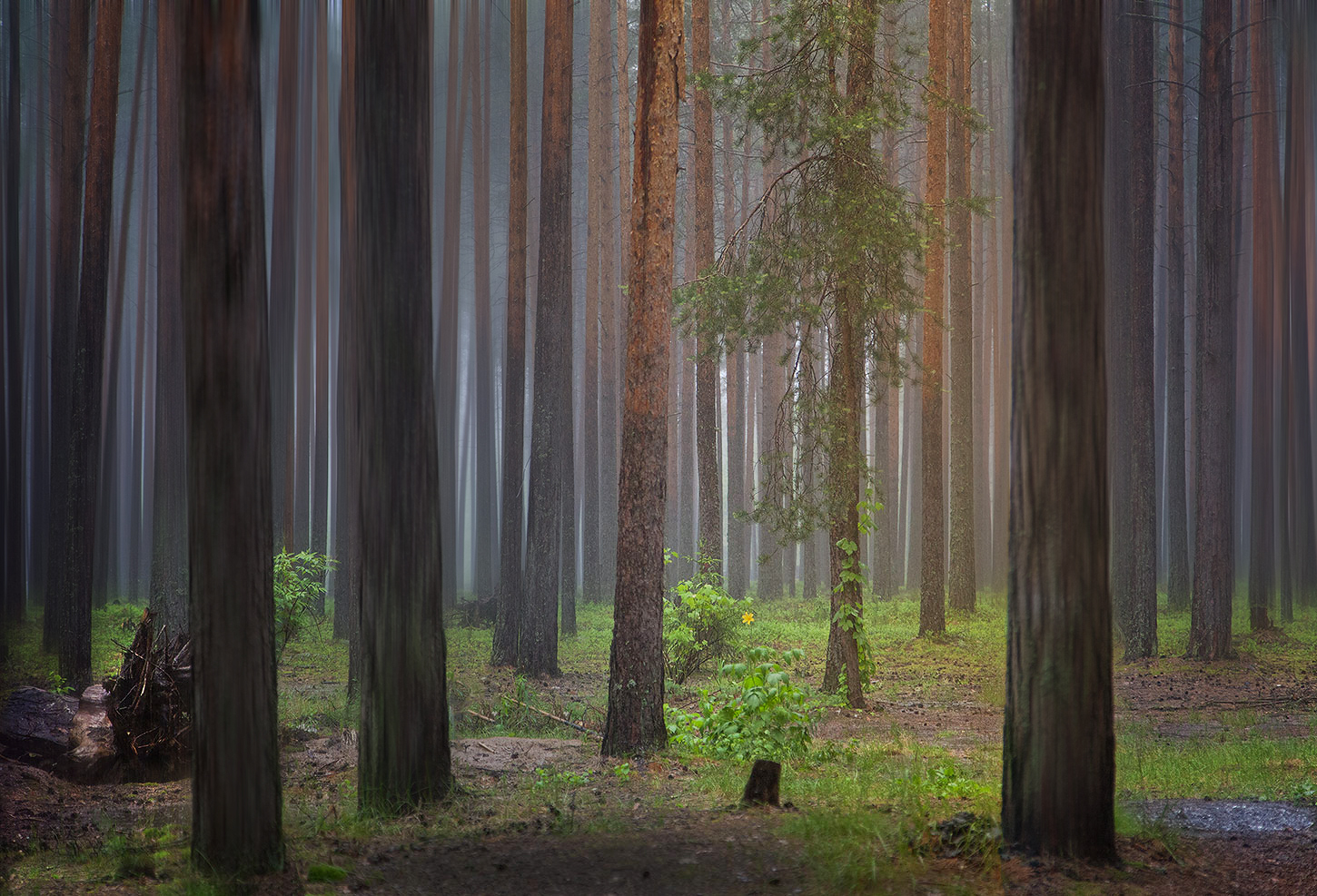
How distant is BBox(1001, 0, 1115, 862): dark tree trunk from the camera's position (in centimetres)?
502

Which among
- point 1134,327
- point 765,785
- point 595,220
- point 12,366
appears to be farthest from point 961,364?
point 12,366

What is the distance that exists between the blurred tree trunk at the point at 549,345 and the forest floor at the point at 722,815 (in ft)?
6.41

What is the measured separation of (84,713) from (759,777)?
6.90 meters

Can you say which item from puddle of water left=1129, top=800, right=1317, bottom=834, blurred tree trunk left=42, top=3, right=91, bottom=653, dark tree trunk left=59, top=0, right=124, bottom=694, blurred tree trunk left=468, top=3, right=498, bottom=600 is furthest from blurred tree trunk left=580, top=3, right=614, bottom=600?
puddle of water left=1129, top=800, right=1317, bottom=834

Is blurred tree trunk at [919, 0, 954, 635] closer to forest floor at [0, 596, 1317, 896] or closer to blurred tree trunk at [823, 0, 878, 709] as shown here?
blurred tree trunk at [823, 0, 878, 709]

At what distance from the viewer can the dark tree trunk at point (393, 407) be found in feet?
21.4

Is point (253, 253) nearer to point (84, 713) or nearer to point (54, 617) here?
point (84, 713)

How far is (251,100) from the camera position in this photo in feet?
15.2

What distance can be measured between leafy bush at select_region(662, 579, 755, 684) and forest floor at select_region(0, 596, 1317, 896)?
189cm

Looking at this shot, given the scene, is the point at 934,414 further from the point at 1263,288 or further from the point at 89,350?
the point at 89,350

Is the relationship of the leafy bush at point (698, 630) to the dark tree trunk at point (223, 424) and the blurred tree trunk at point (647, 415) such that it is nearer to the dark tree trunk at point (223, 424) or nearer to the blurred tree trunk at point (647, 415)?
the blurred tree trunk at point (647, 415)

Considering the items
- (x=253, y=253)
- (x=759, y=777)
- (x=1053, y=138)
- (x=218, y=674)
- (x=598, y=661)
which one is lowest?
(x=598, y=661)

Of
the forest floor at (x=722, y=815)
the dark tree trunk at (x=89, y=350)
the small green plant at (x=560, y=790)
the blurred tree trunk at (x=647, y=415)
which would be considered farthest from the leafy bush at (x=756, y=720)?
the dark tree trunk at (x=89, y=350)

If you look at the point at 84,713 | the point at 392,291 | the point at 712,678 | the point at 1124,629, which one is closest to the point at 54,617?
the point at 84,713
